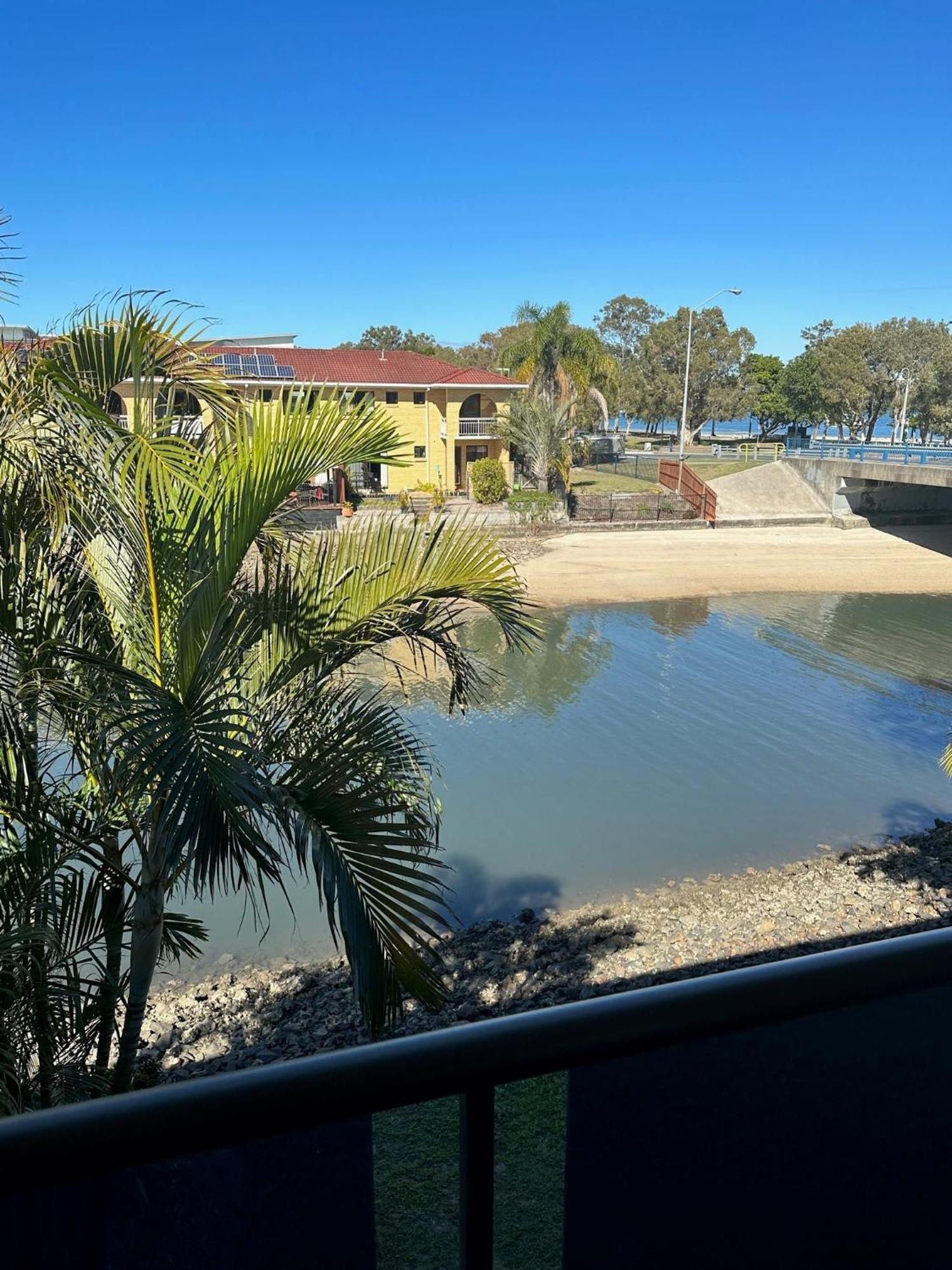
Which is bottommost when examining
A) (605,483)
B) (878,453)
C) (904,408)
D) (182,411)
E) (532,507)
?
(532,507)

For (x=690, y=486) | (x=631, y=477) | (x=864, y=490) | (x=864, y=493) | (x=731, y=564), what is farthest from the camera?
(x=631, y=477)

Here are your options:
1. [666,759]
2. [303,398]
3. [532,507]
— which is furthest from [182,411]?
[532,507]

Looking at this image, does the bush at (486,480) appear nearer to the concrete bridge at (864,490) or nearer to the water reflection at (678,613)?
the water reflection at (678,613)

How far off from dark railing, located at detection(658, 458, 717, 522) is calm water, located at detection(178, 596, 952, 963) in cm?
1476

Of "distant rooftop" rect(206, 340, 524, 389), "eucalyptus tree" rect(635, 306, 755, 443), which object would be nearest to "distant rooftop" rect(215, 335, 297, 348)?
"distant rooftop" rect(206, 340, 524, 389)

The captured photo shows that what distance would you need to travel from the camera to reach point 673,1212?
1211 mm

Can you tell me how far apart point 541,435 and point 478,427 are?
2.49 meters

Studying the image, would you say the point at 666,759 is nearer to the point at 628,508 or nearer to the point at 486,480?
the point at 486,480

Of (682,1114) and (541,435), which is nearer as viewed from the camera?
(682,1114)

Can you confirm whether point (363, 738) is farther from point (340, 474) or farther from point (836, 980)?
point (340, 474)

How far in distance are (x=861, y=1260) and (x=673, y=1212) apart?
0.95 ft

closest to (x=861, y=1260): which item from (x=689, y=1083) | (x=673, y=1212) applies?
(x=673, y=1212)

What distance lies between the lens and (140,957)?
4.73 meters

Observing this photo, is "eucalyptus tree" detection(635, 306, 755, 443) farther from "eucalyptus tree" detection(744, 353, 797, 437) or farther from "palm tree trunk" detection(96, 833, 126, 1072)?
"palm tree trunk" detection(96, 833, 126, 1072)
